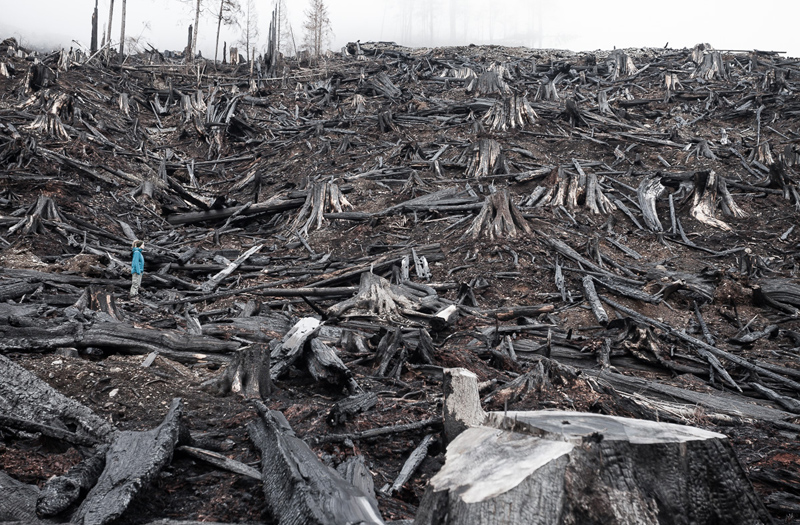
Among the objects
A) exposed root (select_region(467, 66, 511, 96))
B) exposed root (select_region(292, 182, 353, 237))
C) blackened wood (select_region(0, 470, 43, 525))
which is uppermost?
exposed root (select_region(467, 66, 511, 96))

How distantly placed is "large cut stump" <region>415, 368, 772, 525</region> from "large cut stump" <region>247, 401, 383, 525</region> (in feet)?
1.80

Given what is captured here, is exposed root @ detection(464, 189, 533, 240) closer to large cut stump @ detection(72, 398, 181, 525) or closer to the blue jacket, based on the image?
the blue jacket

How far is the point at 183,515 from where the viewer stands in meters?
2.71

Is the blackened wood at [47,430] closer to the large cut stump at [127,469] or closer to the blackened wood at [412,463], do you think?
the large cut stump at [127,469]

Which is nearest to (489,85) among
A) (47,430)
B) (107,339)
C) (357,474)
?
(107,339)

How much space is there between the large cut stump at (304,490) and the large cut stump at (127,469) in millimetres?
587

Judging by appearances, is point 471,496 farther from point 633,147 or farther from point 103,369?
point 633,147

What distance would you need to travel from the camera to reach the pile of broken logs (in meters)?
2.40

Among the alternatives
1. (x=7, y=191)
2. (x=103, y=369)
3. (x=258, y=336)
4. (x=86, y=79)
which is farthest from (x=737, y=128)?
(x=86, y=79)

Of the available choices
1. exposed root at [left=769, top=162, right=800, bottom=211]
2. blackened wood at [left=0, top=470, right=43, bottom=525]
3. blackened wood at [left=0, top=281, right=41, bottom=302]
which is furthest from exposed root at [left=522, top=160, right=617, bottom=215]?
blackened wood at [left=0, top=470, right=43, bottom=525]

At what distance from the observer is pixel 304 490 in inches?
95.7

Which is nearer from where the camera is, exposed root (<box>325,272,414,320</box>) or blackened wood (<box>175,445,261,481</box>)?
blackened wood (<box>175,445,261,481</box>)

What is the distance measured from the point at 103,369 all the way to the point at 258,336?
6.52ft

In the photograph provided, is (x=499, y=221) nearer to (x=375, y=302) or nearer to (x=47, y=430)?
(x=375, y=302)
